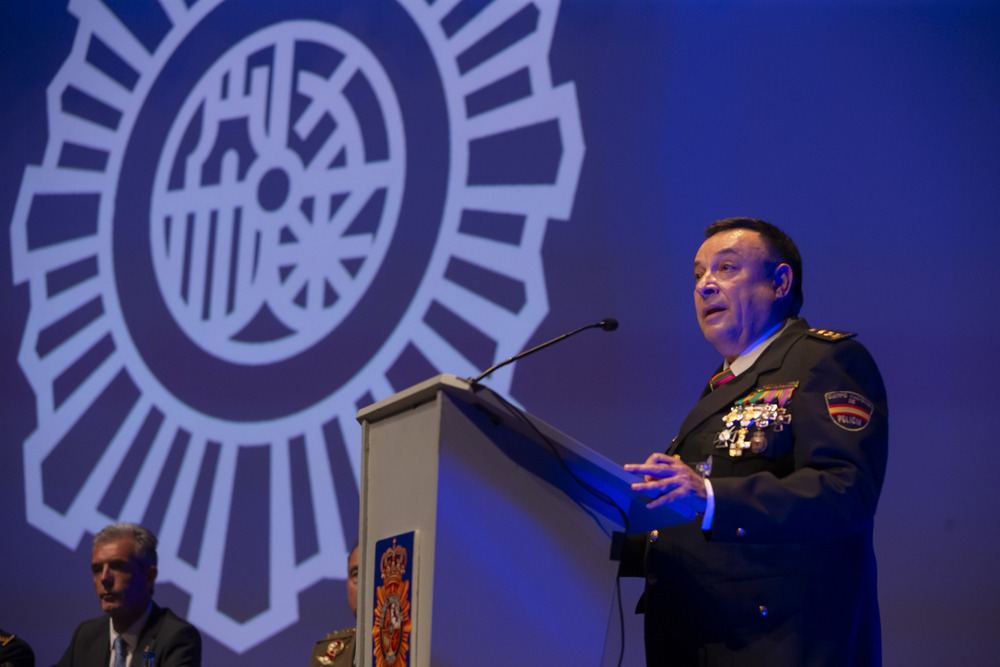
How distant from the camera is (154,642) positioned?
11.6 ft

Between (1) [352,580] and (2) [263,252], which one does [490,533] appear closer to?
(1) [352,580]

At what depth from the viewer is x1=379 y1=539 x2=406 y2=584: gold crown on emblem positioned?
165cm

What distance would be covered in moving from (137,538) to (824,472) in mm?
2816

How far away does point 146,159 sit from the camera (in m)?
4.47

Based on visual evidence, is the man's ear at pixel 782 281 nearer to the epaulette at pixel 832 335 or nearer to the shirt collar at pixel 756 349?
the shirt collar at pixel 756 349

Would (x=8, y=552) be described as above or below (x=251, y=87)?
below

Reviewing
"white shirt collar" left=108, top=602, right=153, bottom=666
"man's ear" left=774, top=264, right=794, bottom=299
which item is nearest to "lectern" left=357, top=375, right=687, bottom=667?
"man's ear" left=774, top=264, right=794, bottom=299

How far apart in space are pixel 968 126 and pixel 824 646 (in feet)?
6.90

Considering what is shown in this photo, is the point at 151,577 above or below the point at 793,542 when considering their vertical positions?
below

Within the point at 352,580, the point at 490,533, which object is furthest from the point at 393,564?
the point at 352,580

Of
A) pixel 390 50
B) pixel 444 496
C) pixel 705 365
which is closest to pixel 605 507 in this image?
pixel 444 496

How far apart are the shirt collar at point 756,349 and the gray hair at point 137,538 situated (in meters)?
2.51

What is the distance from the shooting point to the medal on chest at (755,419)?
187 centimetres

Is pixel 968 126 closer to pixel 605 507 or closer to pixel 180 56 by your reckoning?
pixel 605 507
